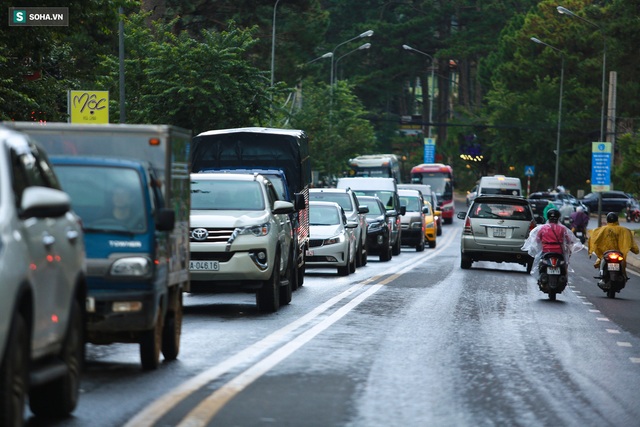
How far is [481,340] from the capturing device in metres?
16.3

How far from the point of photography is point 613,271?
25406 millimetres

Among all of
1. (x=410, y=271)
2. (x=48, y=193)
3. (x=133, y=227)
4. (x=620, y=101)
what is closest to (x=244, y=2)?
(x=410, y=271)

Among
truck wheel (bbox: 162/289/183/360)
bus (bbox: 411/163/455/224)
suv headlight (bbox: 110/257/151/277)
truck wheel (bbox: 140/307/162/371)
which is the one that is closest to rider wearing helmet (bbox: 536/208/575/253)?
truck wheel (bbox: 162/289/183/360)

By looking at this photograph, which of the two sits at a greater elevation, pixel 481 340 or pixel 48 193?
pixel 48 193

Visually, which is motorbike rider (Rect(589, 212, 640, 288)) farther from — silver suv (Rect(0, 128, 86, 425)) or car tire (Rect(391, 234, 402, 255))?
car tire (Rect(391, 234, 402, 255))

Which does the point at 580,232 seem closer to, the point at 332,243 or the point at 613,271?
the point at 332,243

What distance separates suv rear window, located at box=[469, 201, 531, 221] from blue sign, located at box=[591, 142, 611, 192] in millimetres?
23115

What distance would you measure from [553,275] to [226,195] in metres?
6.93

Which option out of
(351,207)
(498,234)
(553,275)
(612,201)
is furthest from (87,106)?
(612,201)

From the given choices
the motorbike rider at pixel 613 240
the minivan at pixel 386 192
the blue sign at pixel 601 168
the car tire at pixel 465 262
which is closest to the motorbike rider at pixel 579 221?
the blue sign at pixel 601 168

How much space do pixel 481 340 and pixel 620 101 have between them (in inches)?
2900

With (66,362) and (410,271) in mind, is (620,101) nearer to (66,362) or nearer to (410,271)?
(410,271)

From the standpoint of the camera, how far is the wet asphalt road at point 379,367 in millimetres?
10031

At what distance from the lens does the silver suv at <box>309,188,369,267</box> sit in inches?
1336
